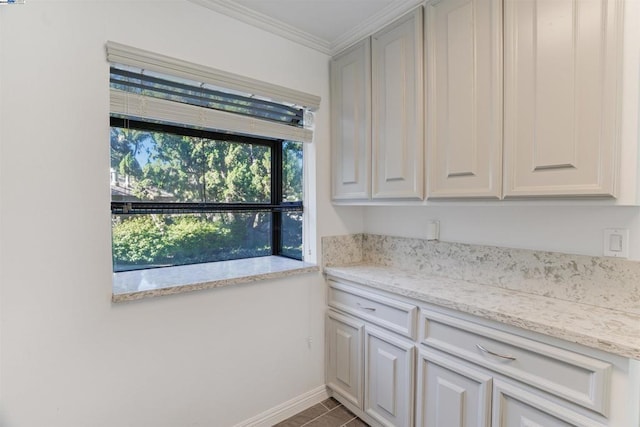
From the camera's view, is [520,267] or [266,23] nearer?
[520,267]

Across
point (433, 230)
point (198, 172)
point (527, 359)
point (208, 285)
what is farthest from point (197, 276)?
point (527, 359)

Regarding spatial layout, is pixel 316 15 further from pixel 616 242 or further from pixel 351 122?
pixel 616 242

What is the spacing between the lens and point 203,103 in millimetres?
1687

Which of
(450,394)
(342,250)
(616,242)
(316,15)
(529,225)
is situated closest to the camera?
(616,242)

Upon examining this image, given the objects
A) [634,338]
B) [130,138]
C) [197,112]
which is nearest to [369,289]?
[634,338]

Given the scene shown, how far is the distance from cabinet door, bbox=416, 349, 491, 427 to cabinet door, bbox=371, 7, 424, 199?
2.71ft

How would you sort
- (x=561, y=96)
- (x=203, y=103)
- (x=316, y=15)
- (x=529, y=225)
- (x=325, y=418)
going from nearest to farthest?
(x=561, y=96) → (x=529, y=225) → (x=203, y=103) → (x=316, y=15) → (x=325, y=418)

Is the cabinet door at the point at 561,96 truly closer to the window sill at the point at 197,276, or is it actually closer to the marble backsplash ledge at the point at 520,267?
the marble backsplash ledge at the point at 520,267

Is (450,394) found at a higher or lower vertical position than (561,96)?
lower

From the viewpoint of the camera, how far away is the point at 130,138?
64.9 inches

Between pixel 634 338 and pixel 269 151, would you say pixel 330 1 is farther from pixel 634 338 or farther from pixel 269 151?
pixel 634 338

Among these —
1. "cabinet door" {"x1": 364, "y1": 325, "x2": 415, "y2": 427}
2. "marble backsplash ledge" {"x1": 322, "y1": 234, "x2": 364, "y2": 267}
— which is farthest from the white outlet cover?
"marble backsplash ledge" {"x1": 322, "y1": 234, "x2": 364, "y2": 267}

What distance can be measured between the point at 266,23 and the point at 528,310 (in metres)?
2.01

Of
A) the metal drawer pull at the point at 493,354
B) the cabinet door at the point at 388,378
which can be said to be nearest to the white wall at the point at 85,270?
the cabinet door at the point at 388,378
